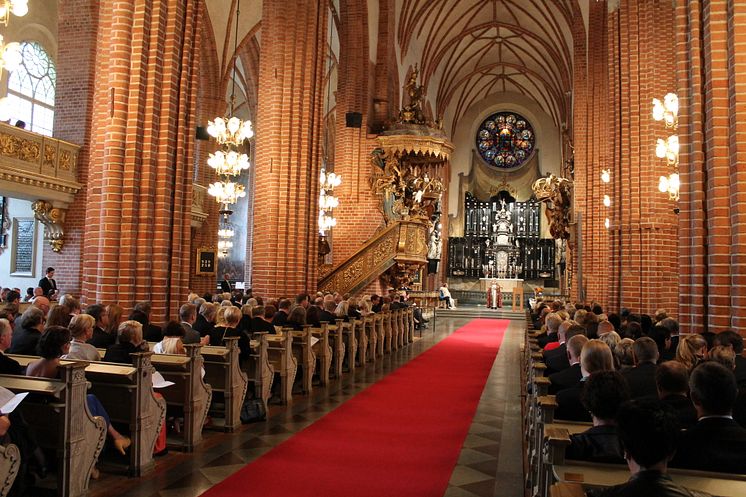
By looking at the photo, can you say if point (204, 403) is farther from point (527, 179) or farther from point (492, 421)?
point (527, 179)

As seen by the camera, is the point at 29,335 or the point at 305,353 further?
the point at 305,353

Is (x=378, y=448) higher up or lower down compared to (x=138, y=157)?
lower down

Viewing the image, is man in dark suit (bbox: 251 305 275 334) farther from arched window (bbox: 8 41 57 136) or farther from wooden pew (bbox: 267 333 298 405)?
arched window (bbox: 8 41 57 136)

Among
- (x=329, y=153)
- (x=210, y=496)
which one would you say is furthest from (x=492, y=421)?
(x=329, y=153)

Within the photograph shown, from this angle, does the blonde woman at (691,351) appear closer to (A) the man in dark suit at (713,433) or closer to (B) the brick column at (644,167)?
(A) the man in dark suit at (713,433)

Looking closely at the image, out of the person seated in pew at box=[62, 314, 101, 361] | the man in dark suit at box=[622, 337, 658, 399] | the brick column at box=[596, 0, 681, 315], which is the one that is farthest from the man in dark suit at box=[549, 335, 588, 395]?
the brick column at box=[596, 0, 681, 315]

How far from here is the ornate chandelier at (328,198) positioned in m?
19.0

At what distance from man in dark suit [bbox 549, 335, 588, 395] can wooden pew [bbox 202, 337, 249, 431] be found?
10.9 feet

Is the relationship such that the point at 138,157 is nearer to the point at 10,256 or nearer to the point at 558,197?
the point at 10,256

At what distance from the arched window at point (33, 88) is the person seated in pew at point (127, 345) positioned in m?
13.4

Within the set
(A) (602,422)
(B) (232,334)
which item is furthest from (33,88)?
(A) (602,422)

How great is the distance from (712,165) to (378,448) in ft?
14.2

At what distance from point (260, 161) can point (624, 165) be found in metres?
7.56

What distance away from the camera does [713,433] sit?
2.89 meters
